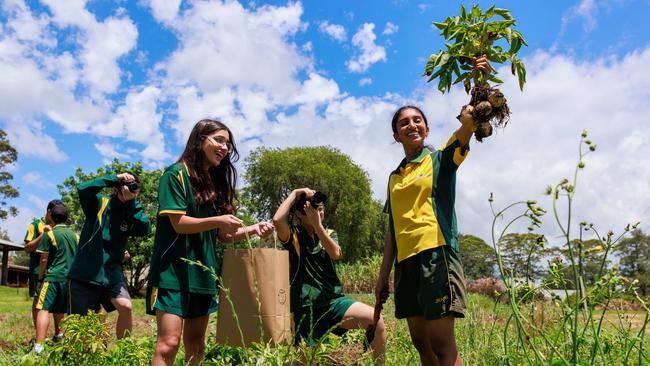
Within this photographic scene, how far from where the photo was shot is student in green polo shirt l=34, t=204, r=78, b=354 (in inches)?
209

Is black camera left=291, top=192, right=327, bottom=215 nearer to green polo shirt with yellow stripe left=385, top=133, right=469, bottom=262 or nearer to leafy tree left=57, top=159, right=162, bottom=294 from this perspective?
green polo shirt with yellow stripe left=385, top=133, right=469, bottom=262

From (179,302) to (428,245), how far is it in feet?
4.48

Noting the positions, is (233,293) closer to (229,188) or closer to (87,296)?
(229,188)

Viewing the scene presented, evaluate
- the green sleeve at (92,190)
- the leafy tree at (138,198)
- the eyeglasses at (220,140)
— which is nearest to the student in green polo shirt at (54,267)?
the green sleeve at (92,190)

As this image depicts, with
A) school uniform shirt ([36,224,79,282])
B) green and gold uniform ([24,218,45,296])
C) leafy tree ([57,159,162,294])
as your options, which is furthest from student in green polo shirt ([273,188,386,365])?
leafy tree ([57,159,162,294])

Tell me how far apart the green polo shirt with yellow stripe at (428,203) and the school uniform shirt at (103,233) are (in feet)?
8.49

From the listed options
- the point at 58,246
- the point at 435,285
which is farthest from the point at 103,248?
the point at 435,285

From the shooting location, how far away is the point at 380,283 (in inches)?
124

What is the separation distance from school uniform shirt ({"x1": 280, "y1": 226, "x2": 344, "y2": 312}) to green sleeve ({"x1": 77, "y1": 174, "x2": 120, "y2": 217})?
4.96 feet

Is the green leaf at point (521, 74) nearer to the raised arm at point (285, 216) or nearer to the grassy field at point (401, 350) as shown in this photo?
the grassy field at point (401, 350)

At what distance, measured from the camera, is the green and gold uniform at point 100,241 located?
14.8ft

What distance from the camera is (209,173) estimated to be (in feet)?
10.8

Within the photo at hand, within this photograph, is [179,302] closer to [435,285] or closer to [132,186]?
[435,285]

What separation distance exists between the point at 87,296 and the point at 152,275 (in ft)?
6.88
